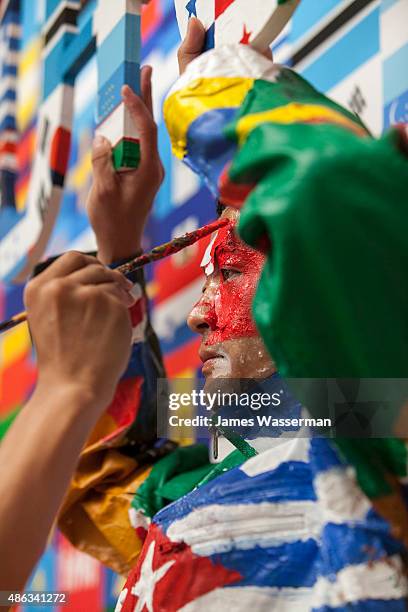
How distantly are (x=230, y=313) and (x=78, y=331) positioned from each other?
0.20 m

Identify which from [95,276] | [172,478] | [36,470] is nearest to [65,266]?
[95,276]

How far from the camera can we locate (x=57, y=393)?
0.66 m

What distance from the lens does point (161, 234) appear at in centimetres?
125

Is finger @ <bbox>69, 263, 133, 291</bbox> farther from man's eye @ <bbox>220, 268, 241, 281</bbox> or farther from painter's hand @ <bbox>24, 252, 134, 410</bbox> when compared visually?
man's eye @ <bbox>220, 268, 241, 281</bbox>

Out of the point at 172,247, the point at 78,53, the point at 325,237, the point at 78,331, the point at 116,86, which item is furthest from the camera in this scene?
the point at 78,53

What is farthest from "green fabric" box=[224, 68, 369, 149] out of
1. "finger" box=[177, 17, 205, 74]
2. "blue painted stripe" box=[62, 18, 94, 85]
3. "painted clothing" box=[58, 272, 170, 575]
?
"blue painted stripe" box=[62, 18, 94, 85]

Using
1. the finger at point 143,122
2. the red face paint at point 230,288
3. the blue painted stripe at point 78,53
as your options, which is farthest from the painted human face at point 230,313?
the blue painted stripe at point 78,53

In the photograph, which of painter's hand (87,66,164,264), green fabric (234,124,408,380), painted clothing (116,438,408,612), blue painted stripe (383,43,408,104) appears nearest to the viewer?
green fabric (234,124,408,380)

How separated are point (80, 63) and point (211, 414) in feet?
2.67

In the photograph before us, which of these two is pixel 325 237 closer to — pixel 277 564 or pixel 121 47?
pixel 277 564

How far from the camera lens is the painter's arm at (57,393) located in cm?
62

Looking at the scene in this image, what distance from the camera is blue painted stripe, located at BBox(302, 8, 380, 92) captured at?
1.02 m

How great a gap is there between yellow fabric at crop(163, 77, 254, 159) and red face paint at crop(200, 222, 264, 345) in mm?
224

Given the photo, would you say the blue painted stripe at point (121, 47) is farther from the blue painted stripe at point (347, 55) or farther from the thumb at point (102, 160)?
the blue painted stripe at point (347, 55)
